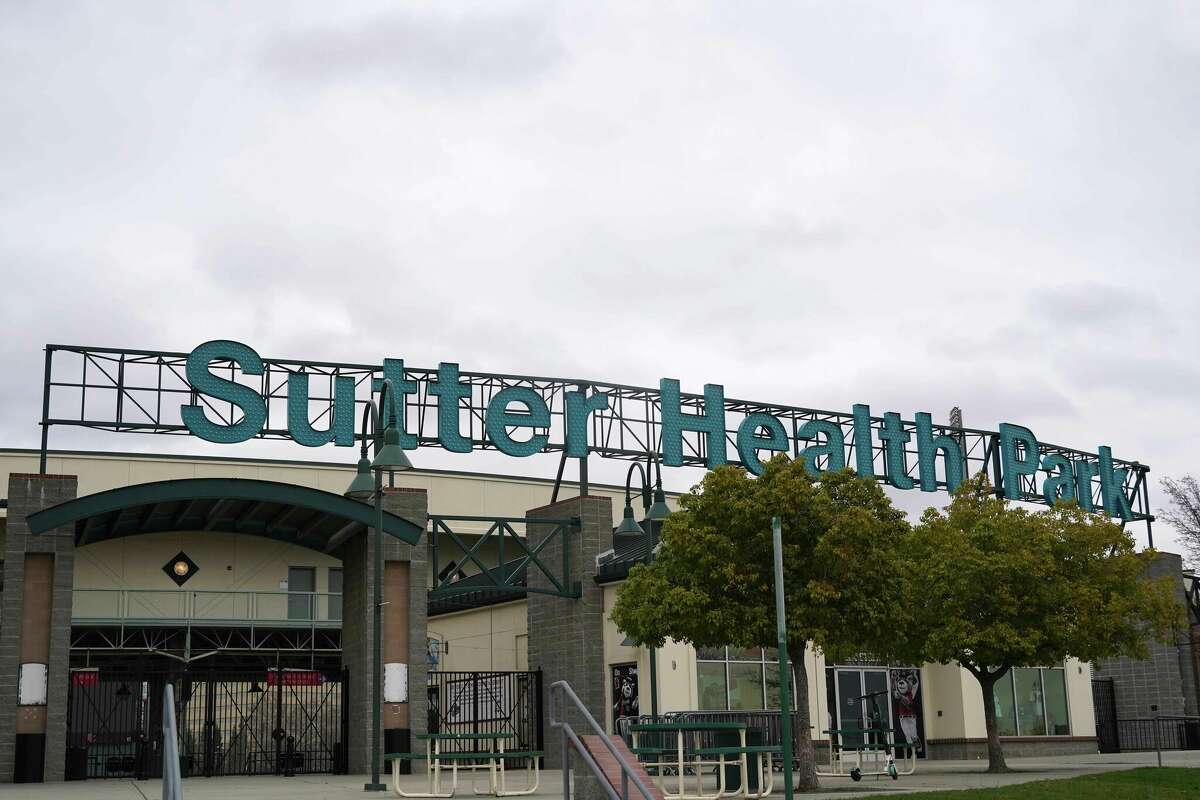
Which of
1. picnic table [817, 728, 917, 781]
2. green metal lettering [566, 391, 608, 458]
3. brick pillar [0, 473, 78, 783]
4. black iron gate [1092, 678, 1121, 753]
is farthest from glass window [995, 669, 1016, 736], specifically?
brick pillar [0, 473, 78, 783]

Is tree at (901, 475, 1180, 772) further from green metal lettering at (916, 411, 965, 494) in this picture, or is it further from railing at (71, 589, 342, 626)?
railing at (71, 589, 342, 626)

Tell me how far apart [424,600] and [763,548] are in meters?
9.47

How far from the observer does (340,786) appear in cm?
2278

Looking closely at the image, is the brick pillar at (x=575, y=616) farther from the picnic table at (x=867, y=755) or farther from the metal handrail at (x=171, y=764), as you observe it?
→ the metal handrail at (x=171, y=764)

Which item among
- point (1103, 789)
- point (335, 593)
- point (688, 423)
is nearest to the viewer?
point (1103, 789)

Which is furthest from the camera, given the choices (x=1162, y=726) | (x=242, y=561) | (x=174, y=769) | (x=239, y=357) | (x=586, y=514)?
(x=242, y=561)

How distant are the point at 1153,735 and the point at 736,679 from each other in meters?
19.8

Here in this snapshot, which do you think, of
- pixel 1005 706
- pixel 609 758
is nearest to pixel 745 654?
pixel 1005 706

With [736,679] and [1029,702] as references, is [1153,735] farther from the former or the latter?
[736,679]

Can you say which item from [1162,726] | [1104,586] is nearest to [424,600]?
[1104,586]

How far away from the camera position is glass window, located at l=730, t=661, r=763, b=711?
98.1 feet

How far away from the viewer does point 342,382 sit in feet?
120

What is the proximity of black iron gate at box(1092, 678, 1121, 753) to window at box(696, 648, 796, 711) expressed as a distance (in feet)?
53.6

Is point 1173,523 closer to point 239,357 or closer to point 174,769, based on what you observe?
point 239,357
